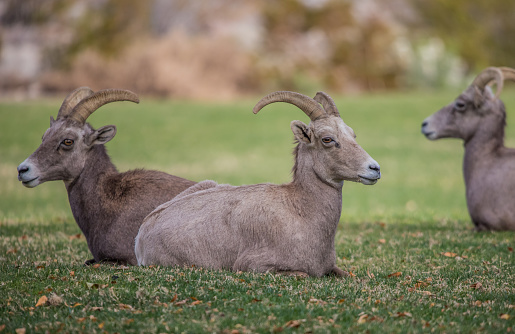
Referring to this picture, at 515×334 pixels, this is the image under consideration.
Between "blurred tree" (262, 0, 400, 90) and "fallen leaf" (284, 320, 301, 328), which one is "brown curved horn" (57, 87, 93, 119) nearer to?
"fallen leaf" (284, 320, 301, 328)

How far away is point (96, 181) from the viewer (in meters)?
10.2

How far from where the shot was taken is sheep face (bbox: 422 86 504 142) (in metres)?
13.5

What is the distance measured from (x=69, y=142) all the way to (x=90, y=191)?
737mm

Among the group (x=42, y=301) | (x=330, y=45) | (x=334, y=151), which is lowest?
(x=42, y=301)

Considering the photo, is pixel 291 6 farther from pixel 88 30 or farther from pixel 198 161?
pixel 198 161

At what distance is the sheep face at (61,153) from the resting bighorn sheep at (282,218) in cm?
172

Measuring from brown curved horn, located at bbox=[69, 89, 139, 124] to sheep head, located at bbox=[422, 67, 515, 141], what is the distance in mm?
6455

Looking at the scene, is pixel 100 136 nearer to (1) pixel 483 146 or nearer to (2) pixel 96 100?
(2) pixel 96 100

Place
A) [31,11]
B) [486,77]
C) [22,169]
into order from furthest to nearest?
1. [31,11]
2. [486,77]
3. [22,169]

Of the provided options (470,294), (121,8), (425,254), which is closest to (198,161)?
(425,254)

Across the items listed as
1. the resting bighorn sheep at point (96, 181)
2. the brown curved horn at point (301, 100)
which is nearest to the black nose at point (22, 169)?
the resting bighorn sheep at point (96, 181)

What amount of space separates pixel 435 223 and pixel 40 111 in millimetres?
28898

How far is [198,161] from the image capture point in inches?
1232

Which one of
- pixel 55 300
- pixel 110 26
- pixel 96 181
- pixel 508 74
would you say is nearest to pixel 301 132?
pixel 96 181
